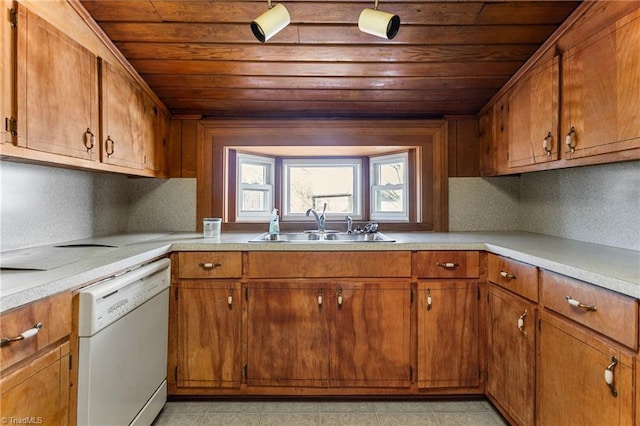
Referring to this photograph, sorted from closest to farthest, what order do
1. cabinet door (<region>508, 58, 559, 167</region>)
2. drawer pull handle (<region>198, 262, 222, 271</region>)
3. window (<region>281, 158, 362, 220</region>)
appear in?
cabinet door (<region>508, 58, 559, 167</region>) → drawer pull handle (<region>198, 262, 222, 271</region>) → window (<region>281, 158, 362, 220</region>)

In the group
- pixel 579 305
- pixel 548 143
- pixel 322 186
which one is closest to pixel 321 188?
pixel 322 186

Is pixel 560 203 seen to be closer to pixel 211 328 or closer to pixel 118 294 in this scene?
pixel 211 328

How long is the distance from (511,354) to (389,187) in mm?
1529

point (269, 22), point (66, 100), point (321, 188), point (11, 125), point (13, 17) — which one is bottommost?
point (321, 188)

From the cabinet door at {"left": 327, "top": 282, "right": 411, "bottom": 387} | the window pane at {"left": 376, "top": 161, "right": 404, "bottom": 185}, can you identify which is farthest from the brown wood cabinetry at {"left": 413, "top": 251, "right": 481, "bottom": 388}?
the window pane at {"left": 376, "top": 161, "right": 404, "bottom": 185}

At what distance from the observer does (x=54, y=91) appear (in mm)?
1456

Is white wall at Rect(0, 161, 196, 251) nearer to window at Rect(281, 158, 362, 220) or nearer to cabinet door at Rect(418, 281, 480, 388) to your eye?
window at Rect(281, 158, 362, 220)

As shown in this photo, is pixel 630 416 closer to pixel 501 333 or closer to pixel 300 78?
pixel 501 333

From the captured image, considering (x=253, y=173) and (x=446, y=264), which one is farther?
(x=253, y=173)

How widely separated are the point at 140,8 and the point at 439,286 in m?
2.22

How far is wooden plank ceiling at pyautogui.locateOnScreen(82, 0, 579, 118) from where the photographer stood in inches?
68.3

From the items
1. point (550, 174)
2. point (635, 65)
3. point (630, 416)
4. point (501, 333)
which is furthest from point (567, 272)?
point (550, 174)

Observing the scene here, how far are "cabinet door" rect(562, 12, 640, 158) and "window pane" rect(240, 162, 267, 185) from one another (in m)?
2.11


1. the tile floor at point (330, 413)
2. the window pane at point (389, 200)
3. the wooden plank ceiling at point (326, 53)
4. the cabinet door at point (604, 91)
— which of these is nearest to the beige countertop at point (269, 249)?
the window pane at point (389, 200)
